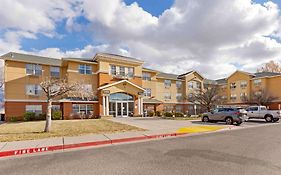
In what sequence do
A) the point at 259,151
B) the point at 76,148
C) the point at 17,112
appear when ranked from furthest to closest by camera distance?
the point at 17,112 < the point at 76,148 < the point at 259,151

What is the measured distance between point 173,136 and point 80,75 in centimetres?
2327

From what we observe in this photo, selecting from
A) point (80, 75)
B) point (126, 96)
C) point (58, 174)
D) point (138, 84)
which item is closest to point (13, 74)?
point (80, 75)

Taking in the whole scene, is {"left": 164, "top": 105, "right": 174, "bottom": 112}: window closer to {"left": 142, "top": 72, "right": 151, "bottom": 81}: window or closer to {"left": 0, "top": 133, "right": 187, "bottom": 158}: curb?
{"left": 142, "top": 72, "right": 151, "bottom": 81}: window

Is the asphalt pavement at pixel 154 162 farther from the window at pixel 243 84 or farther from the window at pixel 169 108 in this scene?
the window at pixel 243 84

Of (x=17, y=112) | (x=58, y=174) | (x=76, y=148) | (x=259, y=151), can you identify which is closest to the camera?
(x=58, y=174)

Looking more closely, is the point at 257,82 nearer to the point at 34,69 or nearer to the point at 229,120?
the point at 229,120

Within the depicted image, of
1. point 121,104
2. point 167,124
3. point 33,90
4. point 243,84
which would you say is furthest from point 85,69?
point 243,84

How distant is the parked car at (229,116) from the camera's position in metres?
20.0

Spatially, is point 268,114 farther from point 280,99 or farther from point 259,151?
point 280,99

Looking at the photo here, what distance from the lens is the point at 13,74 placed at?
2938 centimetres

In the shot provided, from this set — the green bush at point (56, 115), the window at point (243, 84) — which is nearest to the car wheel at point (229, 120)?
the green bush at point (56, 115)

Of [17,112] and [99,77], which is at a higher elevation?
[99,77]

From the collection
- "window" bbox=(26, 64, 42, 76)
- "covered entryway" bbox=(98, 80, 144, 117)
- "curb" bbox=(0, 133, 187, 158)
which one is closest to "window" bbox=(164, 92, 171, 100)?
"covered entryway" bbox=(98, 80, 144, 117)

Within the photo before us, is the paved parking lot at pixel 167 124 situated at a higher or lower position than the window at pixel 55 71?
lower
